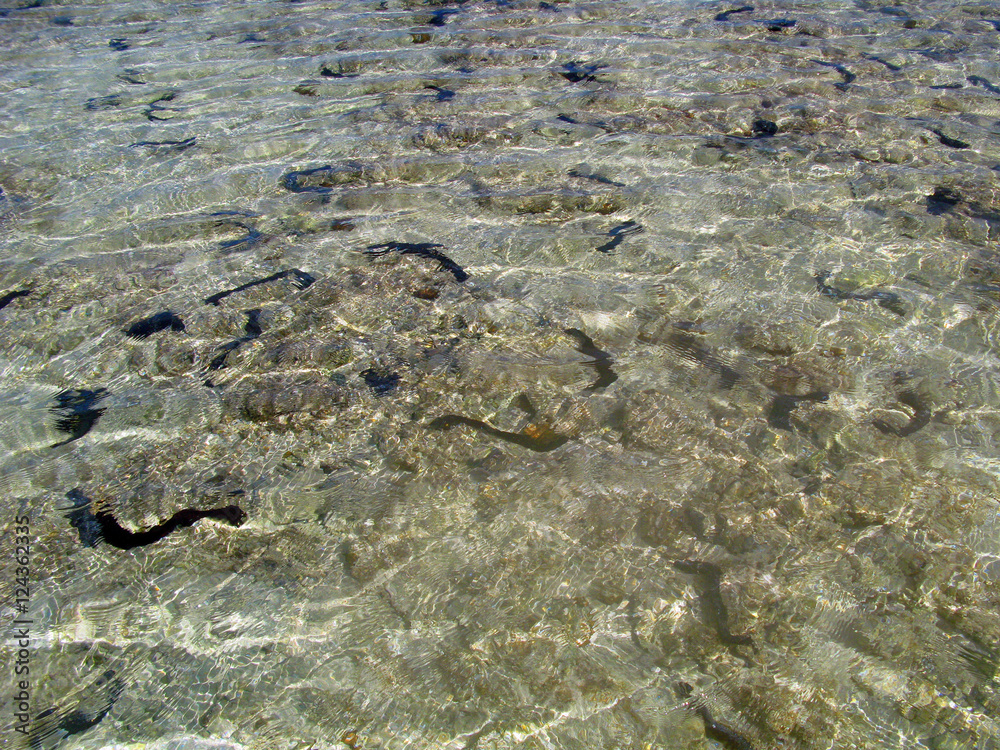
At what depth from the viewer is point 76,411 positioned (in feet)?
11.2

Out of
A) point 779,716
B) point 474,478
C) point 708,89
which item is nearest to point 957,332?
point 779,716

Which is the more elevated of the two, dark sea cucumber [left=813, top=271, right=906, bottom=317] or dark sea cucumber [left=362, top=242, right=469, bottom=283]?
dark sea cucumber [left=362, top=242, right=469, bottom=283]

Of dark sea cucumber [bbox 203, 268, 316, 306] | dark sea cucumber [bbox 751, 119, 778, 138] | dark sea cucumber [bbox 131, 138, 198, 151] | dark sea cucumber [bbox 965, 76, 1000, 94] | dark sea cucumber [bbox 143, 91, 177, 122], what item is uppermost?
dark sea cucumber [bbox 143, 91, 177, 122]

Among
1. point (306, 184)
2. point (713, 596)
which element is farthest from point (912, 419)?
point (306, 184)

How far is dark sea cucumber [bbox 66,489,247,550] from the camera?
2.81 m

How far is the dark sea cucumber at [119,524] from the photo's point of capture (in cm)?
281

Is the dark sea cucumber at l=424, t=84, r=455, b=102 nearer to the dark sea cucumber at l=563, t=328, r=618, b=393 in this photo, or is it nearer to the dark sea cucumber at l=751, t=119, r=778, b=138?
the dark sea cucumber at l=751, t=119, r=778, b=138

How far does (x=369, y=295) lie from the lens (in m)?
4.11

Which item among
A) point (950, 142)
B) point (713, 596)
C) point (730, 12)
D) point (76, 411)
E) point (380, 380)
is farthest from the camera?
point (730, 12)

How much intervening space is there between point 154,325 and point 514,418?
7.43ft

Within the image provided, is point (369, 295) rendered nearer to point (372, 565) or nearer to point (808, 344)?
point (372, 565)

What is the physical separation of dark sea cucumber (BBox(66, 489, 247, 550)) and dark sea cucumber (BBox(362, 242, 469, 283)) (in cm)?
210

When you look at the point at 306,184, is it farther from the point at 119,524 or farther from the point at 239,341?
the point at 119,524

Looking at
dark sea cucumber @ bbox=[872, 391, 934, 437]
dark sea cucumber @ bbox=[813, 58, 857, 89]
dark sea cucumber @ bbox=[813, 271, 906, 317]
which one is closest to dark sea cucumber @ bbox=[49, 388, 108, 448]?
dark sea cucumber @ bbox=[872, 391, 934, 437]
